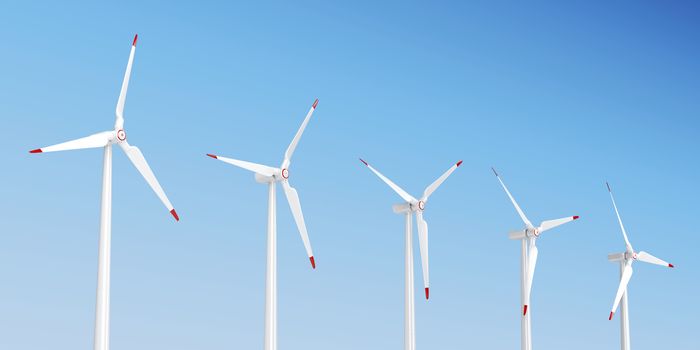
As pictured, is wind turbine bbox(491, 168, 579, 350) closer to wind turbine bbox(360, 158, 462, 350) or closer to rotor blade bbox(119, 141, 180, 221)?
wind turbine bbox(360, 158, 462, 350)

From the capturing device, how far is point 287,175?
147 ft

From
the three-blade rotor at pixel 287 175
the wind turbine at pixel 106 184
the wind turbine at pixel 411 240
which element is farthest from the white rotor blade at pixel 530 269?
the wind turbine at pixel 106 184

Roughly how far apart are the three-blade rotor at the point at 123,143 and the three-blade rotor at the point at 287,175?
12.1 ft

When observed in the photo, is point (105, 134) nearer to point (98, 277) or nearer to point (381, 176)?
point (98, 277)

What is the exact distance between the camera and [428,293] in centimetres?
5306

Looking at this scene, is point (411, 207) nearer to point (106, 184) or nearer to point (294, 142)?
point (294, 142)

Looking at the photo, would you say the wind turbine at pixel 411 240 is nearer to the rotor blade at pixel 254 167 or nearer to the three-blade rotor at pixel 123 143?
the rotor blade at pixel 254 167

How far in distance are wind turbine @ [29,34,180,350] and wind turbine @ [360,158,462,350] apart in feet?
48.7

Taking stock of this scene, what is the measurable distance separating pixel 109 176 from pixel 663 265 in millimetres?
42174

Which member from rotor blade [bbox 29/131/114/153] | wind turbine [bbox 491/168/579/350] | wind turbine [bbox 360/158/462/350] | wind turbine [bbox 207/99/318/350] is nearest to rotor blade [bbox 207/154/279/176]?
wind turbine [bbox 207/99/318/350]

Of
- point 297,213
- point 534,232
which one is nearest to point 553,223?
point 534,232

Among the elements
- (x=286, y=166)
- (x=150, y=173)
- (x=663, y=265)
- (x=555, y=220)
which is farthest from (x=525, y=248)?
(x=150, y=173)

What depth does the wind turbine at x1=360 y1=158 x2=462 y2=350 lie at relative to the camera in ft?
164

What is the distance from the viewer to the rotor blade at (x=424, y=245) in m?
51.9
